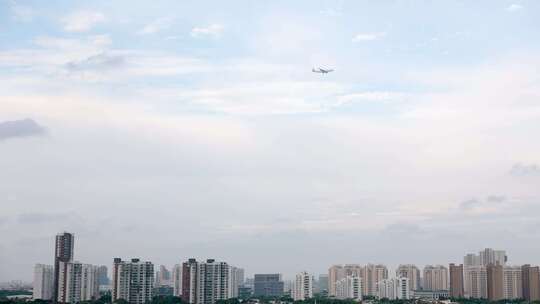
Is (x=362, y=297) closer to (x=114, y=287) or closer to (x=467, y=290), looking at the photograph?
(x=467, y=290)

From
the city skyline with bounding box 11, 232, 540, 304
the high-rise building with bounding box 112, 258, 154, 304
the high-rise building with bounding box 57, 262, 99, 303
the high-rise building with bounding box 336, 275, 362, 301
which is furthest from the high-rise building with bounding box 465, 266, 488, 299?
the high-rise building with bounding box 57, 262, 99, 303

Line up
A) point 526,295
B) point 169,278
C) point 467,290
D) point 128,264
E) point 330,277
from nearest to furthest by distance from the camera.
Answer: point 128,264
point 526,295
point 467,290
point 330,277
point 169,278

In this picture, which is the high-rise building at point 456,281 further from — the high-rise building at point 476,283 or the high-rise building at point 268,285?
the high-rise building at point 268,285

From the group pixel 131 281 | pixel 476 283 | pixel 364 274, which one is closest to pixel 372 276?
pixel 364 274

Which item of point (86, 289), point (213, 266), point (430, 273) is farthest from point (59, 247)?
point (430, 273)

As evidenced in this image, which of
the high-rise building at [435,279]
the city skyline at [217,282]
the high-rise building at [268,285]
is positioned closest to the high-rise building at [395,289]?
the city skyline at [217,282]

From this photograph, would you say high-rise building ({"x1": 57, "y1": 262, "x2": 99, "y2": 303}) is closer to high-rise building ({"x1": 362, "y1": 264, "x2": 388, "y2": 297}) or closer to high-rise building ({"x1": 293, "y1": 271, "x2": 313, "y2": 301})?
high-rise building ({"x1": 293, "y1": 271, "x2": 313, "y2": 301})

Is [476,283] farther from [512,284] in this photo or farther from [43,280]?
[43,280]

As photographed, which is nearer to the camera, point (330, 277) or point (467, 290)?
point (467, 290)
